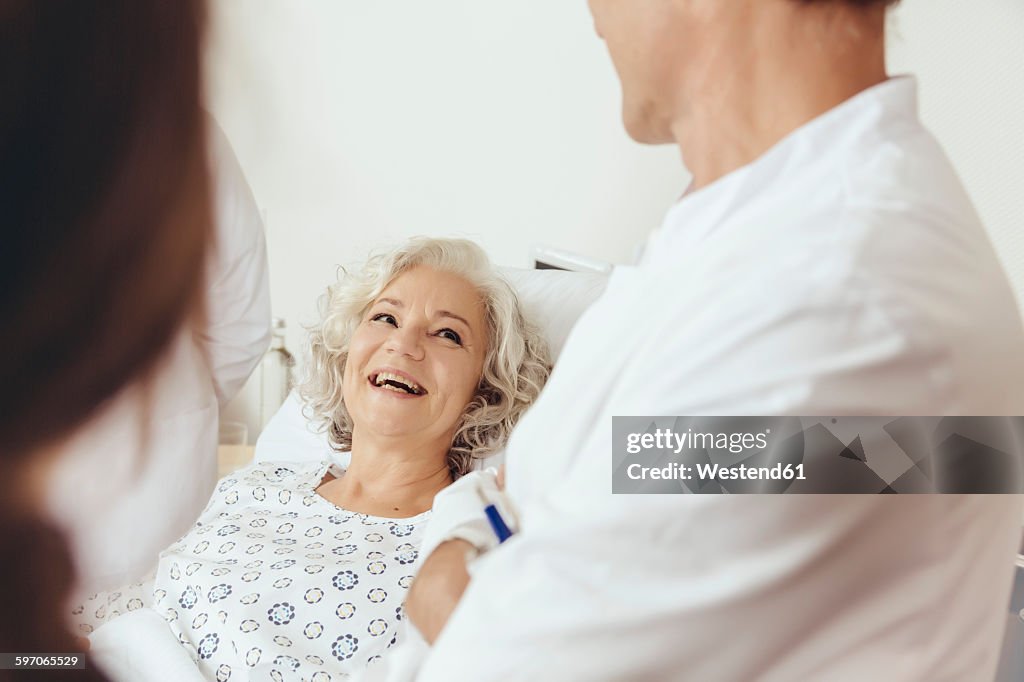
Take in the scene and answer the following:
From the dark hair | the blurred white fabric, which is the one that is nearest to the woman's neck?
the blurred white fabric

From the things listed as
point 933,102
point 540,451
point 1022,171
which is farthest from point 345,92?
point 540,451

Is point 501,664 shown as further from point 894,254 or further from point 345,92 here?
point 345,92

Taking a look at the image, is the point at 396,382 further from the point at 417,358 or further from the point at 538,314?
the point at 538,314

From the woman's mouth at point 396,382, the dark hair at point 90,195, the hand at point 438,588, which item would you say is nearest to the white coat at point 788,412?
the hand at point 438,588

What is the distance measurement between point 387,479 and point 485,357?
0.90ft

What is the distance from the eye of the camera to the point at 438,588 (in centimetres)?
72

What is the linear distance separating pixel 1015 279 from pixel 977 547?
720mm

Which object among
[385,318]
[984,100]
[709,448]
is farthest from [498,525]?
[984,100]

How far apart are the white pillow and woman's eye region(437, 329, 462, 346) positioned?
226 millimetres

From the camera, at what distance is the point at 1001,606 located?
0.62 meters

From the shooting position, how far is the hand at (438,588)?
0.71 meters

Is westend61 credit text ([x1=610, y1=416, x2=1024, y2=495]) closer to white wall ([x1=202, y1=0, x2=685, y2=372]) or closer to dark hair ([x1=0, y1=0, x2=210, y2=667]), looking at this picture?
dark hair ([x1=0, y1=0, x2=210, y2=667])

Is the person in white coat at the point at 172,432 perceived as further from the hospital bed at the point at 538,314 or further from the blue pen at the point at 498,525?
the hospital bed at the point at 538,314

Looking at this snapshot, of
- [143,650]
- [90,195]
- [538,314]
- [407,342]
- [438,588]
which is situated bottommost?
→ [143,650]
